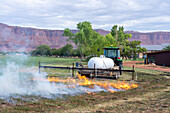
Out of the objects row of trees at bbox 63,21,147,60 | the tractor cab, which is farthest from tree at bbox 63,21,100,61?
the tractor cab

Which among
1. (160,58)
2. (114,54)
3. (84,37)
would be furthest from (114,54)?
(84,37)

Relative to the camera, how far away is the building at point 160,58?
45.3 m

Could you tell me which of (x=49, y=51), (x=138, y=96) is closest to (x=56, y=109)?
(x=138, y=96)

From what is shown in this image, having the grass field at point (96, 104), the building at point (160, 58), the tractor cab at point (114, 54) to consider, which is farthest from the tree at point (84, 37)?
the grass field at point (96, 104)

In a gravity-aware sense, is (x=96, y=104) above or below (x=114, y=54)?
below

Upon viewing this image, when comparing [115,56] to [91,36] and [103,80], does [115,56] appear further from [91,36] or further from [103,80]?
[91,36]

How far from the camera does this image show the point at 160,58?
159ft

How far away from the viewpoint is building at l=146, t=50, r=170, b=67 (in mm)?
45281

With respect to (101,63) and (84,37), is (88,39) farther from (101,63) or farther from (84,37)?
(101,63)

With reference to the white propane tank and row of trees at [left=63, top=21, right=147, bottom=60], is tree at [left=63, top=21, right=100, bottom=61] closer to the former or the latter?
row of trees at [left=63, top=21, right=147, bottom=60]

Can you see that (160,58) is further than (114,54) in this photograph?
Yes

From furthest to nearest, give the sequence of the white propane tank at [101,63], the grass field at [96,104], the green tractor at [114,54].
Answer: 1. the green tractor at [114,54]
2. the white propane tank at [101,63]
3. the grass field at [96,104]

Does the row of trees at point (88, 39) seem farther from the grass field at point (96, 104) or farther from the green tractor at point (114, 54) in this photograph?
the grass field at point (96, 104)

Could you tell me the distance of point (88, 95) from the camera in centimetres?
1373
